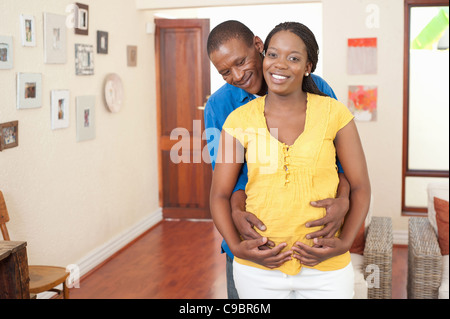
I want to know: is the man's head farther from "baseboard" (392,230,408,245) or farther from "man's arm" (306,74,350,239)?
"baseboard" (392,230,408,245)

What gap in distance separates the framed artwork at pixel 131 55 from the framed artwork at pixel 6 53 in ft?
6.03

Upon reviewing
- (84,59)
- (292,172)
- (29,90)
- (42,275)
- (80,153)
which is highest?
(84,59)

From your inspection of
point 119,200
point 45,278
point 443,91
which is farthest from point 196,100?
point 45,278

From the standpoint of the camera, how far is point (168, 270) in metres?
4.33

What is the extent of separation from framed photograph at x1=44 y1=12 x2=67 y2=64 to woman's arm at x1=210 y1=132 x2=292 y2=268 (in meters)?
2.62

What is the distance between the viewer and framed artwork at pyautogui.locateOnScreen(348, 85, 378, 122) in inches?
186

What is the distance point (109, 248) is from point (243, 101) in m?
3.37

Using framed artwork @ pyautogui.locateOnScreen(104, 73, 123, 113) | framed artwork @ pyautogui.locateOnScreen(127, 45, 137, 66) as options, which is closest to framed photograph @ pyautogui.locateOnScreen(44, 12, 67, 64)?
framed artwork @ pyautogui.locateOnScreen(104, 73, 123, 113)

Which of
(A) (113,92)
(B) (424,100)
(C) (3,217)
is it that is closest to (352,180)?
(C) (3,217)

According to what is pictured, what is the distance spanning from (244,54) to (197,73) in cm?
415

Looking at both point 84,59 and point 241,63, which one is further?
point 84,59

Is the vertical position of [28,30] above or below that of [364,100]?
above

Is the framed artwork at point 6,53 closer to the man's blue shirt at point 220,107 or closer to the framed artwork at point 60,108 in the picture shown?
the framed artwork at point 60,108

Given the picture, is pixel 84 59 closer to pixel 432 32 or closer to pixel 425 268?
pixel 425 268
